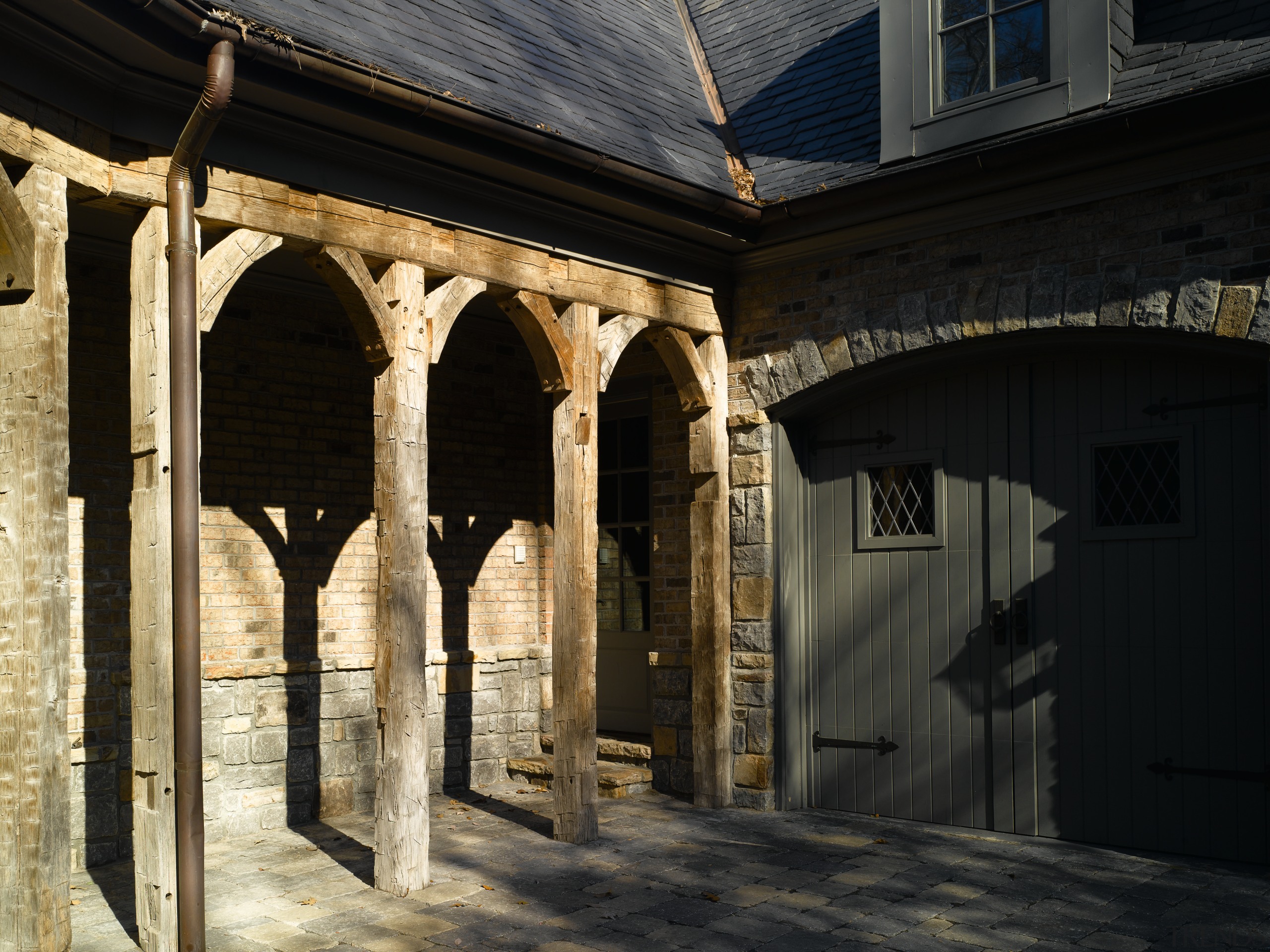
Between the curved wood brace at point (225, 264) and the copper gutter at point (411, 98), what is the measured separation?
30.0 inches

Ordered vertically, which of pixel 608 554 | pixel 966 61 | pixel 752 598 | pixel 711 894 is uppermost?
pixel 966 61

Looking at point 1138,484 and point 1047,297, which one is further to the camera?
point 1047,297

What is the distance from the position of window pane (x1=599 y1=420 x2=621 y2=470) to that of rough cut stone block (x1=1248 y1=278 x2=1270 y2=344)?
4571mm

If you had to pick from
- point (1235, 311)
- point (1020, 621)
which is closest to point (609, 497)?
point (1020, 621)

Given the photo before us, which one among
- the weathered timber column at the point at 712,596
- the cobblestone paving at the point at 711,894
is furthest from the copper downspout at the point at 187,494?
the weathered timber column at the point at 712,596

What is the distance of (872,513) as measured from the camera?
733 centimetres

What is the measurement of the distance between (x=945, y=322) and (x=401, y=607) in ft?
11.6

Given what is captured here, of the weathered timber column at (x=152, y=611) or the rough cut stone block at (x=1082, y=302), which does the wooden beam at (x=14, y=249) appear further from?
the rough cut stone block at (x=1082, y=302)

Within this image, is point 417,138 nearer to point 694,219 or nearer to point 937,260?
point 694,219

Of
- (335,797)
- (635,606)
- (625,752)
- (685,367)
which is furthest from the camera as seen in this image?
(635,606)

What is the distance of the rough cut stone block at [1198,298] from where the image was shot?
578cm

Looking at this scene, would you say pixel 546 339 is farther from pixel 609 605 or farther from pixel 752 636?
pixel 609 605

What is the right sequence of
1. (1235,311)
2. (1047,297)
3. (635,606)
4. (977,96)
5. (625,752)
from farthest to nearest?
Answer: (635,606)
(625,752)
(977,96)
(1047,297)
(1235,311)

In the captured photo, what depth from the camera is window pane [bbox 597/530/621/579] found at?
29.0 feet
